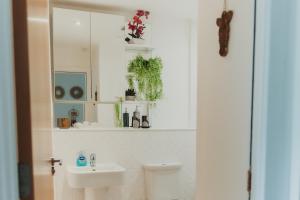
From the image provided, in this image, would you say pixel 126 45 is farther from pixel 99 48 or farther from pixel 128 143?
pixel 128 143

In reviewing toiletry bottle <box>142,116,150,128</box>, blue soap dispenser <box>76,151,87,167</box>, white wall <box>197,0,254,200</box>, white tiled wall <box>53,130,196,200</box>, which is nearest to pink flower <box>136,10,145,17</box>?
toiletry bottle <box>142,116,150,128</box>

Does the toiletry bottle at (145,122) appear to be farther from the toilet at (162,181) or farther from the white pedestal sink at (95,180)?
the white pedestal sink at (95,180)

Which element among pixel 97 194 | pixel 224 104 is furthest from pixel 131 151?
pixel 224 104

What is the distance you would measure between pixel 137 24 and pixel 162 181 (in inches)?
72.7

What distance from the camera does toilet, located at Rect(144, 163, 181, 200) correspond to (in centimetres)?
278

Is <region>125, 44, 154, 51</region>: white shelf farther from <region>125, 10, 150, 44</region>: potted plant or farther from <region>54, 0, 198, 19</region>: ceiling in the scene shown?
<region>54, 0, 198, 19</region>: ceiling

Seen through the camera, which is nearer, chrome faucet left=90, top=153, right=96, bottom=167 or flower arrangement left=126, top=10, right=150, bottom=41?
chrome faucet left=90, top=153, right=96, bottom=167

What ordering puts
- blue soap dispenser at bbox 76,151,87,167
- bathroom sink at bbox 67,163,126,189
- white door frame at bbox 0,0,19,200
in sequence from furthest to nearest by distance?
blue soap dispenser at bbox 76,151,87,167
bathroom sink at bbox 67,163,126,189
white door frame at bbox 0,0,19,200

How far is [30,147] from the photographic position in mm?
662

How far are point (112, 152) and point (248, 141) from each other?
6.41 ft

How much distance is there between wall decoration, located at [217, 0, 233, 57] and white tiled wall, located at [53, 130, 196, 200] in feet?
5.76

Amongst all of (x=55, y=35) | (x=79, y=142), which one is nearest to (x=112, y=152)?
(x=79, y=142)

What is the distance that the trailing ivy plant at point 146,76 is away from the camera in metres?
3.04

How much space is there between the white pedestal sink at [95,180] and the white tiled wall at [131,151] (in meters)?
0.25
